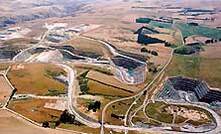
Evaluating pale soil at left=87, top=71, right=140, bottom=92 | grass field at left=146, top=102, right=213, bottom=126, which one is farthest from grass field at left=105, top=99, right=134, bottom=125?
pale soil at left=87, top=71, right=140, bottom=92

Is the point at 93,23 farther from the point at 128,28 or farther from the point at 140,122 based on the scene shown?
the point at 140,122

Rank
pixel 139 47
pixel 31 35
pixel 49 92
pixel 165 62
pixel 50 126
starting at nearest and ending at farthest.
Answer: pixel 50 126 < pixel 49 92 < pixel 165 62 < pixel 139 47 < pixel 31 35

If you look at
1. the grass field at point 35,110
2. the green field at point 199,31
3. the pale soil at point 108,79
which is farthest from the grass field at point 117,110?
the green field at point 199,31

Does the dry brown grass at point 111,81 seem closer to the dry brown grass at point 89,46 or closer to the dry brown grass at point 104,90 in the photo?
the dry brown grass at point 104,90

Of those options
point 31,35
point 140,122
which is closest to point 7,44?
point 31,35

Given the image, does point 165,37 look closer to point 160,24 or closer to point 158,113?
point 160,24

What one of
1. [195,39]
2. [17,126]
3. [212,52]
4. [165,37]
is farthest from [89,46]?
[17,126]
